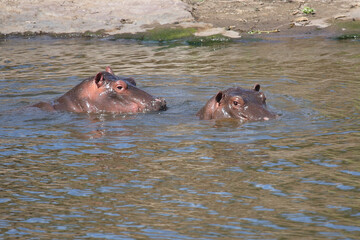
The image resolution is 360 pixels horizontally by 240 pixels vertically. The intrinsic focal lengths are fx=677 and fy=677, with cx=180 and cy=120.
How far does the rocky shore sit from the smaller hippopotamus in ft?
25.1

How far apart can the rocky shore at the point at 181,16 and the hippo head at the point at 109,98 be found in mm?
7071

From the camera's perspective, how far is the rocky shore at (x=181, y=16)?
16719mm

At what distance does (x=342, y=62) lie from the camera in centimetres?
1296

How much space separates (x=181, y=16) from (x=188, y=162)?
1117 cm

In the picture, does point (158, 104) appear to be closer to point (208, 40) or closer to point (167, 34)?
point (208, 40)

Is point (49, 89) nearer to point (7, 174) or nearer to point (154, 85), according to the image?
point (154, 85)

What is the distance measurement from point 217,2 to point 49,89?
832cm

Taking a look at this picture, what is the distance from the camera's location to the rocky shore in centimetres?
1672

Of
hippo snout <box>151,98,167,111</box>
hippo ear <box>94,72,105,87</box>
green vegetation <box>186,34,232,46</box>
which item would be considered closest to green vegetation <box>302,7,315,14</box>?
green vegetation <box>186,34,232,46</box>

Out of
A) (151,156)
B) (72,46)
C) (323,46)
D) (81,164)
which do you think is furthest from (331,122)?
(72,46)

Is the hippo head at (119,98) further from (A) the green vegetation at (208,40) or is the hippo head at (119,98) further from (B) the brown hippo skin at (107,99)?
(A) the green vegetation at (208,40)

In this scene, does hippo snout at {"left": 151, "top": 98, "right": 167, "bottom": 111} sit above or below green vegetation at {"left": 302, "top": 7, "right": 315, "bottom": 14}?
below

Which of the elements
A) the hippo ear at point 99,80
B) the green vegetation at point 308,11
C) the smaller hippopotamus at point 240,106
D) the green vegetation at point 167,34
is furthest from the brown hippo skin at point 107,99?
the green vegetation at point 308,11

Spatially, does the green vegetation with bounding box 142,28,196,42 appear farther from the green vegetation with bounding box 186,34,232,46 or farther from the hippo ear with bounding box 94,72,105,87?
the hippo ear with bounding box 94,72,105,87
